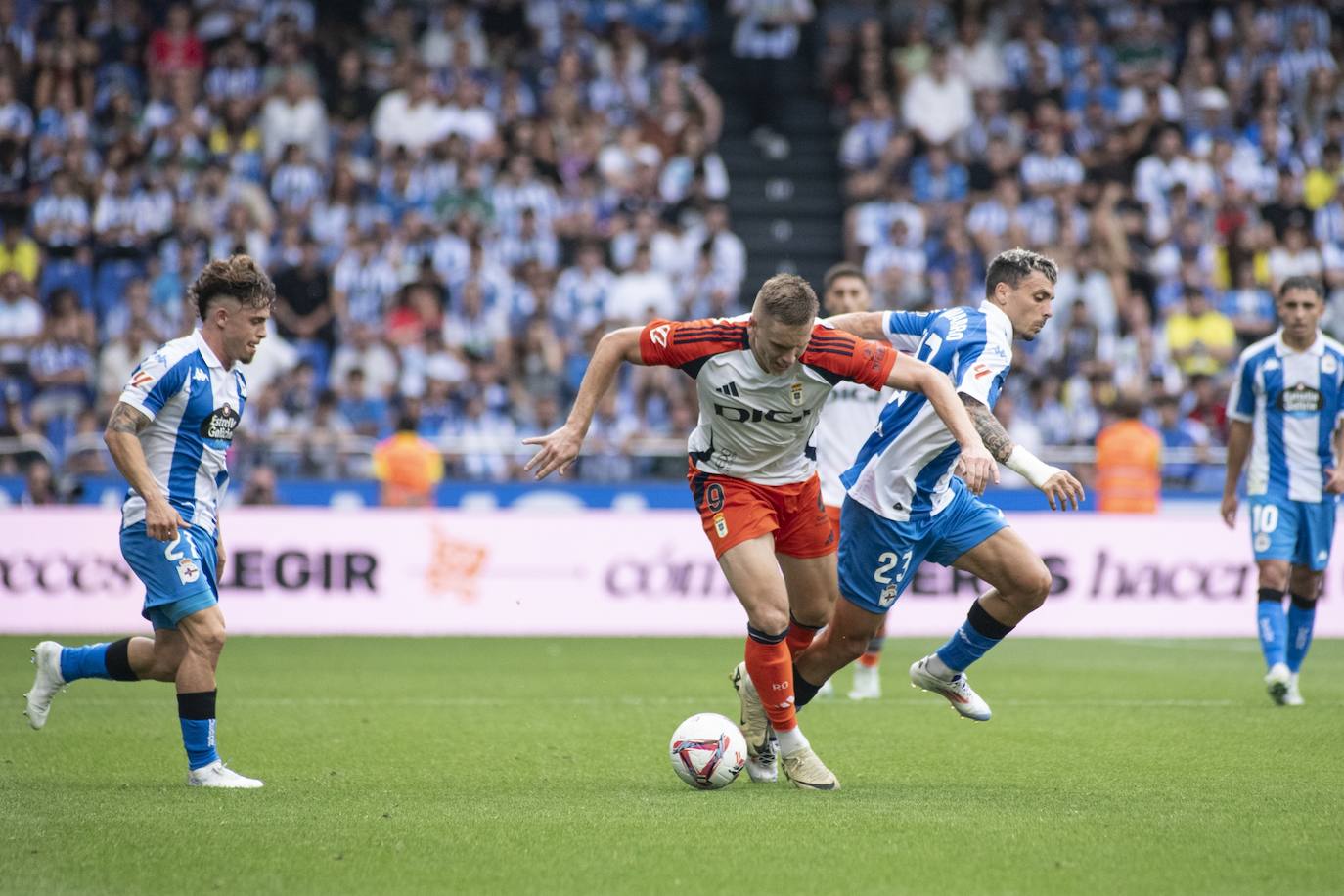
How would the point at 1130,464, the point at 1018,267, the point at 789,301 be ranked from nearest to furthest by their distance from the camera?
the point at 789,301 → the point at 1018,267 → the point at 1130,464

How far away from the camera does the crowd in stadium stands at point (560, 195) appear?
2008 cm

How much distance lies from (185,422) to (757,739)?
9.80 ft

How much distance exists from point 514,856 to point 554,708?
16.3 ft

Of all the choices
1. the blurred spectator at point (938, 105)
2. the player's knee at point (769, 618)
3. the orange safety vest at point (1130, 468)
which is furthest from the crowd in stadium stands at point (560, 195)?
the player's knee at point (769, 618)

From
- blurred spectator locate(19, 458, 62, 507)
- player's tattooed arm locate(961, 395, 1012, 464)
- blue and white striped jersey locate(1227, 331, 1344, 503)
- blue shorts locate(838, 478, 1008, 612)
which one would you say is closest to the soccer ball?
blue shorts locate(838, 478, 1008, 612)

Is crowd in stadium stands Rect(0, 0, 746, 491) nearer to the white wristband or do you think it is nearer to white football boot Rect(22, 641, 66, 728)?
white football boot Rect(22, 641, 66, 728)

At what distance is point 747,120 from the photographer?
25109 mm

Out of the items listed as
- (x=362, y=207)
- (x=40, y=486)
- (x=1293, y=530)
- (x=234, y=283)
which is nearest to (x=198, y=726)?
Result: (x=234, y=283)

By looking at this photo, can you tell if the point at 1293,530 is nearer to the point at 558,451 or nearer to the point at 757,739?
the point at 757,739

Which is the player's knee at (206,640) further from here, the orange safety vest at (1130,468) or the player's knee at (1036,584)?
the orange safety vest at (1130,468)

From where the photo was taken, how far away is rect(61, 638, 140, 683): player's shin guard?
8.12m

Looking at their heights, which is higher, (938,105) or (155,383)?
(938,105)

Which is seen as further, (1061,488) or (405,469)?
(405,469)

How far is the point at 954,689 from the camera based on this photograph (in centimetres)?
866
